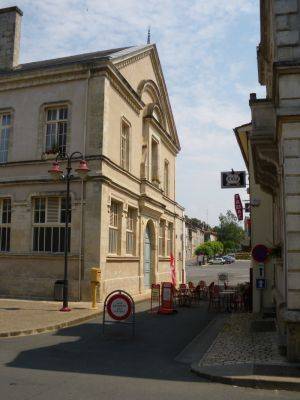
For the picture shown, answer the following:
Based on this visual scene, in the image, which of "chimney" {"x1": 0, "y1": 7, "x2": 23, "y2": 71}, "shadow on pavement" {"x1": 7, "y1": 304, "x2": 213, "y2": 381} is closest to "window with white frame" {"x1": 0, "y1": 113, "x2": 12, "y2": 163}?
"chimney" {"x1": 0, "y1": 7, "x2": 23, "y2": 71}

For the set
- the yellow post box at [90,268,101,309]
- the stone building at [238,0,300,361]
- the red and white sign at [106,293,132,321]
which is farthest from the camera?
the yellow post box at [90,268,101,309]

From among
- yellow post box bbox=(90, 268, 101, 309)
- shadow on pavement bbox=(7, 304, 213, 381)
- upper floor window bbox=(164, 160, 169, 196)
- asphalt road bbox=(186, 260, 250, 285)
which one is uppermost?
upper floor window bbox=(164, 160, 169, 196)

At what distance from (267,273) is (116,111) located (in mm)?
9889

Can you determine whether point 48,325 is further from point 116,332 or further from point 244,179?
point 244,179

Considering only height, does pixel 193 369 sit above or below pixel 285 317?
below

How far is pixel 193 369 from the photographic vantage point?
8008 mm

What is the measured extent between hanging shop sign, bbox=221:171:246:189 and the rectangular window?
5.54m

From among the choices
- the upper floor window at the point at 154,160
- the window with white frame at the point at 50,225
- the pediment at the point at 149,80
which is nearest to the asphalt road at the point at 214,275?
the upper floor window at the point at 154,160

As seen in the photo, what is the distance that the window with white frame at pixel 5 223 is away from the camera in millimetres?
20469

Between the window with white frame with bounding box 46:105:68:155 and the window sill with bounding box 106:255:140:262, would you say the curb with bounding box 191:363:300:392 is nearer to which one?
the window sill with bounding box 106:255:140:262

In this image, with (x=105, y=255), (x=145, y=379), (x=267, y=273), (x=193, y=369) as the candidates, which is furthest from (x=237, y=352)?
(x=105, y=255)

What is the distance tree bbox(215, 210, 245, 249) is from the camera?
127m

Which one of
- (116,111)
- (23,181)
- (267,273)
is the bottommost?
(267,273)

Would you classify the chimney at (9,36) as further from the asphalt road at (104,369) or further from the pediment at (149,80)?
the asphalt road at (104,369)
